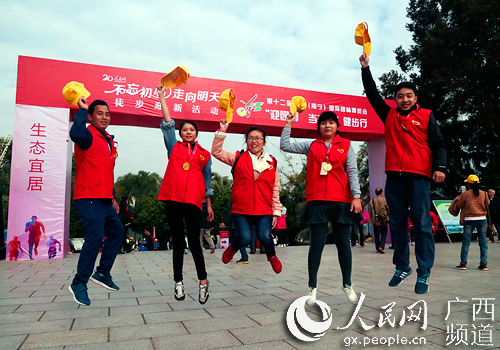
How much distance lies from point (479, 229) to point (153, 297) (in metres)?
5.42

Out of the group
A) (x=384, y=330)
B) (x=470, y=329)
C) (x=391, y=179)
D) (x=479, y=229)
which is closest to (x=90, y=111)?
(x=391, y=179)

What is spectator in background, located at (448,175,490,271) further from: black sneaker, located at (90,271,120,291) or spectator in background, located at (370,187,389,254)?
black sneaker, located at (90,271,120,291)

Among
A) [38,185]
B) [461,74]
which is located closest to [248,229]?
[38,185]

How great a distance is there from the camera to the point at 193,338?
240 cm

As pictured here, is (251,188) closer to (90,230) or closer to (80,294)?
(90,230)

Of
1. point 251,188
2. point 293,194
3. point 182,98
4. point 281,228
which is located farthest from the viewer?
point 293,194

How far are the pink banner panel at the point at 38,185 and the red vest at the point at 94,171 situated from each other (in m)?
6.71

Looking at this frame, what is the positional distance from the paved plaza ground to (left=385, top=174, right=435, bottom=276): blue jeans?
39cm

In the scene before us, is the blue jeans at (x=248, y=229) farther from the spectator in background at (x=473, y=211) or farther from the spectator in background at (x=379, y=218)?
the spectator in background at (x=379, y=218)

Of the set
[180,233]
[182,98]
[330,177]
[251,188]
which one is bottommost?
[180,233]

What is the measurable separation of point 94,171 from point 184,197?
0.88 m

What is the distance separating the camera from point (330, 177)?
3336 millimetres

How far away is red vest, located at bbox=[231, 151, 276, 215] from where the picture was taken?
3916 mm

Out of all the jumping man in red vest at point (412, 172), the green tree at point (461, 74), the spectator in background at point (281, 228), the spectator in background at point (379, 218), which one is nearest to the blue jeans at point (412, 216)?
the jumping man in red vest at point (412, 172)
